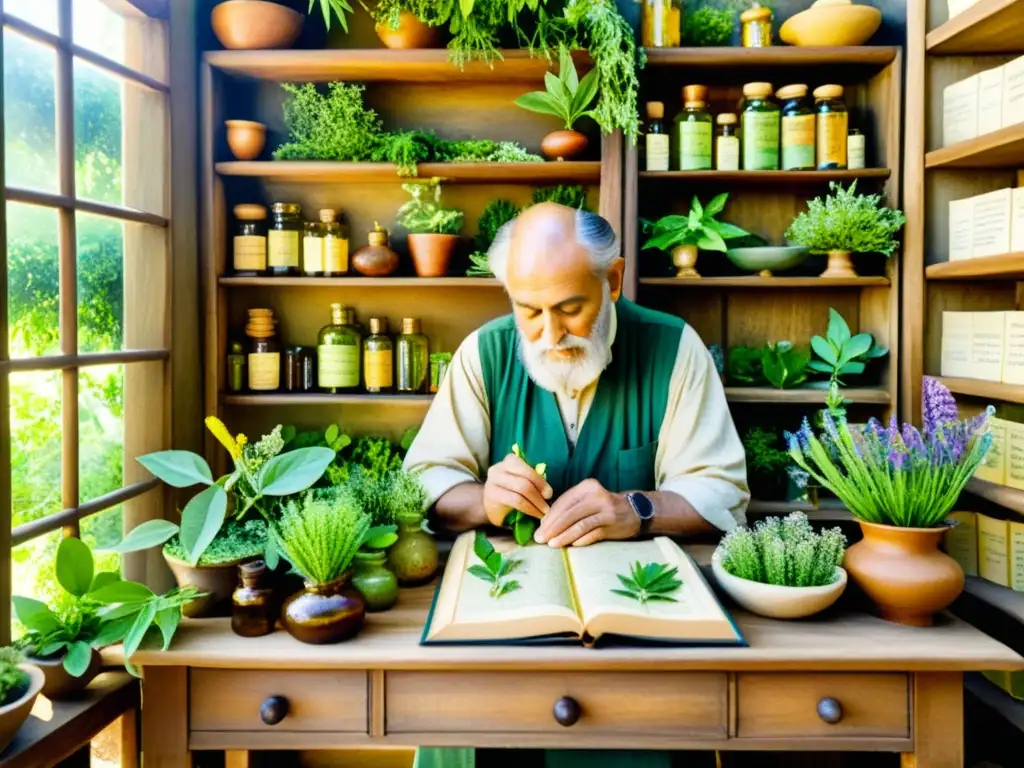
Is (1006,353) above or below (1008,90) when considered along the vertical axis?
below

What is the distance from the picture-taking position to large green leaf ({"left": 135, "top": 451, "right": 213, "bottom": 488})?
127cm

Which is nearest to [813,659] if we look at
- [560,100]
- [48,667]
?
[48,667]

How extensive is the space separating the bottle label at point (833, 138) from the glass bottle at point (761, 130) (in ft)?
0.50

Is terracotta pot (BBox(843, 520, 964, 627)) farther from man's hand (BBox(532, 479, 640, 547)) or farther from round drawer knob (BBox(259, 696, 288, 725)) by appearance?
round drawer knob (BBox(259, 696, 288, 725))

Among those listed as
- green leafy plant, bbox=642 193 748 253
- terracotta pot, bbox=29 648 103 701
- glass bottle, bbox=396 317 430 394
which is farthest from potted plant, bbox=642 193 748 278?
terracotta pot, bbox=29 648 103 701

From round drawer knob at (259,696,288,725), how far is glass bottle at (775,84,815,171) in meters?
2.21

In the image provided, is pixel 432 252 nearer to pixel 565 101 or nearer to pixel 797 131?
pixel 565 101

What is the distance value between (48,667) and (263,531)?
1.23 feet

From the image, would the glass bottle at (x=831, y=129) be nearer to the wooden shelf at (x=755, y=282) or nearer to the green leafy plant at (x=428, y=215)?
the wooden shelf at (x=755, y=282)

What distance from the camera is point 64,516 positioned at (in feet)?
5.62

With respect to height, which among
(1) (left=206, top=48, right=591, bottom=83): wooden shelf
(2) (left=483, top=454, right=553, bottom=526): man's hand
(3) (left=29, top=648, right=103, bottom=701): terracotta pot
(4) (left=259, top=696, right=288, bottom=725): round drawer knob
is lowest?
(4) (left=259, top=696, right=288, bottom=725): round drawer knob

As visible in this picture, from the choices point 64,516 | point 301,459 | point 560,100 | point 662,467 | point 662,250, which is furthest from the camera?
point 662,250

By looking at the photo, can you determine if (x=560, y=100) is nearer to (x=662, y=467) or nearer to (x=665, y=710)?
(x=662, y=467)

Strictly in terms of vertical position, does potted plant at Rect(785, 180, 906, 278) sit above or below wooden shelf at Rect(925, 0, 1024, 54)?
below
